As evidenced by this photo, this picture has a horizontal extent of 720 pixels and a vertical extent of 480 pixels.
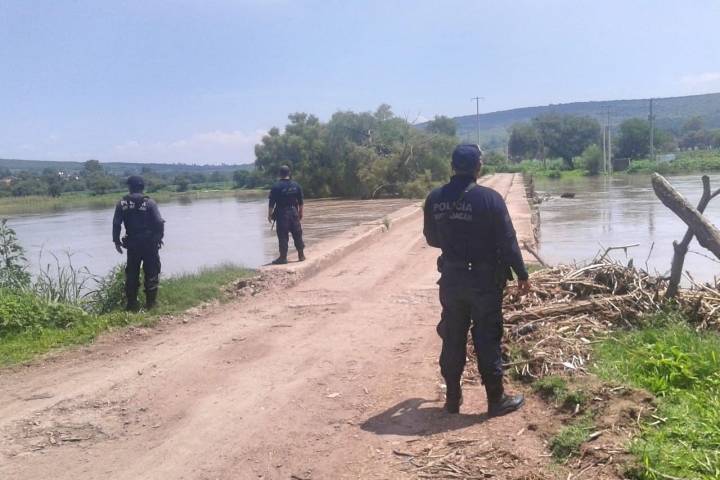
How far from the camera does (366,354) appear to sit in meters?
6.62

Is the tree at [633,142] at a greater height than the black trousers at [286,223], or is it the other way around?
the tree at [633,142]

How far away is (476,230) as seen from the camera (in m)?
4.66

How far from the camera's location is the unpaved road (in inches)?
170

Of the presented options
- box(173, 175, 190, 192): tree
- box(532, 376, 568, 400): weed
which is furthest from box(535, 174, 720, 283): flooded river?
box(173, 175, 190, 192): tree

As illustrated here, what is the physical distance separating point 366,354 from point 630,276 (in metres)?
2.71

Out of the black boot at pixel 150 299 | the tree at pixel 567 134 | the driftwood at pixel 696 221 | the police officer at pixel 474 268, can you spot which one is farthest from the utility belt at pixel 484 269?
the tree at pixel 567 134

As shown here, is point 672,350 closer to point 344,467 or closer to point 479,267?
point 479,267

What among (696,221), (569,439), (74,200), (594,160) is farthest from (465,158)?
(594,160)

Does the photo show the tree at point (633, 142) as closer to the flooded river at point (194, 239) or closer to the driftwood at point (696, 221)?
the flooded river at point (194, 239)

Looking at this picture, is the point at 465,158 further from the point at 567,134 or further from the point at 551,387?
the point at 567,134

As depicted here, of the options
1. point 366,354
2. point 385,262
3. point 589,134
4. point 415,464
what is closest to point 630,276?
point 366,354

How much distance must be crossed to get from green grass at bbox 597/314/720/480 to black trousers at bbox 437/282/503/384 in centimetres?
88

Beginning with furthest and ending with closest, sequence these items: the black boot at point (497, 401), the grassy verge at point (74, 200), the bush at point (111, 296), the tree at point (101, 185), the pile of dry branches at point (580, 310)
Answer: the tree at point (101, 185) → the grassy verge at point (74, 200) → the bush at point (111, 296) → the pile of dry branches at point (580, 310) → the black boot at point (497, 401)

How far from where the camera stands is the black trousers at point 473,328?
4664 mm
